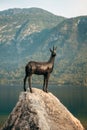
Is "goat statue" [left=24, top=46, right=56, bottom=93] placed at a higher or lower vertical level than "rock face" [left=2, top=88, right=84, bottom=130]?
higher

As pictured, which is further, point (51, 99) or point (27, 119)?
point (51, 99)

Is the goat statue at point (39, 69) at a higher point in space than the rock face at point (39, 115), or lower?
higher

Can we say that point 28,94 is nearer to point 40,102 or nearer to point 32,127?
point 40,102

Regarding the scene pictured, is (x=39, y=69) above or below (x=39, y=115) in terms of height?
above

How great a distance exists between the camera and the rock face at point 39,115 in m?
23.5

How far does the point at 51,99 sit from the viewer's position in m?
25.4

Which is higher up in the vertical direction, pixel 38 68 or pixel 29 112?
pixel 38 68

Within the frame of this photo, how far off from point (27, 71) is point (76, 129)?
528cm

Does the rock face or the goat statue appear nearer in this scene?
the rock face

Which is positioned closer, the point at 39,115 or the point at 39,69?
the point at 39,115

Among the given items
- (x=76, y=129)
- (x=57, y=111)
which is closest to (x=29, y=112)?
(x=57, y=111)

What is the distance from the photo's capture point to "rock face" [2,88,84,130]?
77.2 feet

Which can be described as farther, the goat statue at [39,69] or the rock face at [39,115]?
the goat statue at [39,69]

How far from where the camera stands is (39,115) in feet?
77.2
